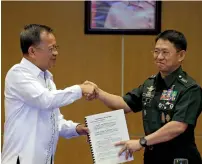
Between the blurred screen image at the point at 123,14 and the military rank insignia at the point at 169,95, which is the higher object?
the blurred screen image at the point at 123,14

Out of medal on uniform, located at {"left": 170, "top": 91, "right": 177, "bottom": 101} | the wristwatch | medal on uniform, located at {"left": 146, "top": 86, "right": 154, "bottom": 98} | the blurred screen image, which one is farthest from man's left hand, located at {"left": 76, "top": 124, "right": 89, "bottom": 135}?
the blurred screen image

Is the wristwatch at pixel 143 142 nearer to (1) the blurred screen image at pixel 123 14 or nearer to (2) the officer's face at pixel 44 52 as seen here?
(2) the officer's face at pixel 44 52

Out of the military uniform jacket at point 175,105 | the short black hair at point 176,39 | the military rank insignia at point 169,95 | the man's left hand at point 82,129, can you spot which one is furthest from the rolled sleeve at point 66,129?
the short black hair at point 176,39

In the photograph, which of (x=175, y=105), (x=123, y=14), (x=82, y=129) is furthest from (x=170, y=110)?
(x=123, y=14)

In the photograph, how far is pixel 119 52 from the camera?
4.25 m

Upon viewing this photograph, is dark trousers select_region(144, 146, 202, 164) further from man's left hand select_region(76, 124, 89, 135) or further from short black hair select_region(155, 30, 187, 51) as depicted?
short black hair select_region(155, 30, 187, 51)

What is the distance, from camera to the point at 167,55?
271 centimetres

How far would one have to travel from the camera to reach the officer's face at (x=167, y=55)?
2713mm

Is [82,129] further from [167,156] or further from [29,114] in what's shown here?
[167,156]

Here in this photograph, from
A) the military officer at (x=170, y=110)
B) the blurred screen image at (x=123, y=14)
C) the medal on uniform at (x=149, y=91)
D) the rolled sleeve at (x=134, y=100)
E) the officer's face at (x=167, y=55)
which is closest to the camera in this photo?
the military officer at (x=170, y=110)

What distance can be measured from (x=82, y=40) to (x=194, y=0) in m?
1.19

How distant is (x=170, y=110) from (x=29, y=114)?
880 millimetres
